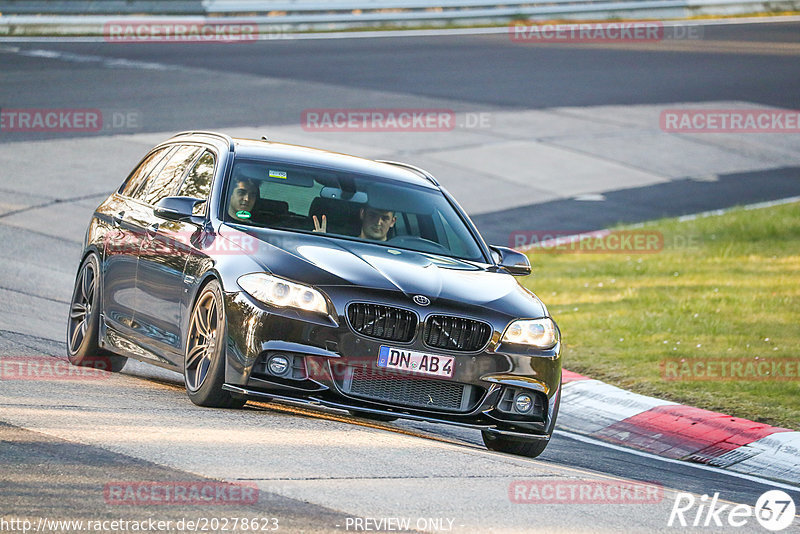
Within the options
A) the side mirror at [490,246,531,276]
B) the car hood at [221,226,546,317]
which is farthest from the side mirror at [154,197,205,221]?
the side mirror at [490,246,531,276]

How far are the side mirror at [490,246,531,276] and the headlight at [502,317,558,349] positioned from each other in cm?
86

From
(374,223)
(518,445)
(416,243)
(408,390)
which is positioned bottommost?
(518,445)

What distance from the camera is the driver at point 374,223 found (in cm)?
891

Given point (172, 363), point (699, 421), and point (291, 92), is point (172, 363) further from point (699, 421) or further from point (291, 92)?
point (291, 92)

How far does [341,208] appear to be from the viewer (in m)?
9.03

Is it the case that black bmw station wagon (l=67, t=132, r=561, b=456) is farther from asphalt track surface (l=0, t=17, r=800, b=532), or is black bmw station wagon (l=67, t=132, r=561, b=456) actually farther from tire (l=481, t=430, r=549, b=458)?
asphalt track surface (l=0, t=17, r=800, b=532)

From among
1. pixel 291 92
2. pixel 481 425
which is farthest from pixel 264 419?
pixel 291 92

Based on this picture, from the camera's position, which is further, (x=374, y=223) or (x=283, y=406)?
(x=374, y=223)

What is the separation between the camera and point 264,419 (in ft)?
25.8

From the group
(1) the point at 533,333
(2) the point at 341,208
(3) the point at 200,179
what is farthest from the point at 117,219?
(1) the point at 533,333

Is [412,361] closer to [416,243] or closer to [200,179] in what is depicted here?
[416,243]

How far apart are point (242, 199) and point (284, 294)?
1312mm

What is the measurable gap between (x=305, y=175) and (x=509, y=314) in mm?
1842

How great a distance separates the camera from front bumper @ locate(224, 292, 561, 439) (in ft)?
25.3
